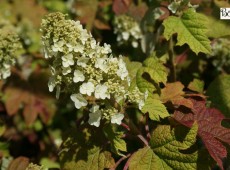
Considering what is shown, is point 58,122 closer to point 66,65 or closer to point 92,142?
point 92,142

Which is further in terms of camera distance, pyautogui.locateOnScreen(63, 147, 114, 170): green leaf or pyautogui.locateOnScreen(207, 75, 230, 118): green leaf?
pyautogui.locateOnScreen(207, 75, 230, 118): green leaf

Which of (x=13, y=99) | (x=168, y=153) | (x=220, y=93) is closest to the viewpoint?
(x=168, y=153)

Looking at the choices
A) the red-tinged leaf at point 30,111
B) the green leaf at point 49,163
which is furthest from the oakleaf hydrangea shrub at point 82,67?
the red-tinged leaf at point 30,111

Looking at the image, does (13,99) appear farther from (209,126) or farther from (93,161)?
(209,126)

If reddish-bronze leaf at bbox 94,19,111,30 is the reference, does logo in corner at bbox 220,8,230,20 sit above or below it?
below

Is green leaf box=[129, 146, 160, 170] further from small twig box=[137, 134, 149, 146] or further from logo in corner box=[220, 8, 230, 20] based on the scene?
logo in corner box=[220, 8, 230, 20]

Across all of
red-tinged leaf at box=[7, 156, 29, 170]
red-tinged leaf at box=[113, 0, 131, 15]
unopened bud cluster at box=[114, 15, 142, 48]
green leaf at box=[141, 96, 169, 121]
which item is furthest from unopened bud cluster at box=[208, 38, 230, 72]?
red-tinged leaf at box=[7, 156, 29, 170]

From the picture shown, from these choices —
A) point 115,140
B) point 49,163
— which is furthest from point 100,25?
point 115,140

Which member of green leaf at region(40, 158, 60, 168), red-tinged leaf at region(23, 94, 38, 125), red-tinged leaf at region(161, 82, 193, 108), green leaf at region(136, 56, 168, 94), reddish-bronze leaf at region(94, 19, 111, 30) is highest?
reddish-bronze leaf at region(94, 19, 111, 30)
